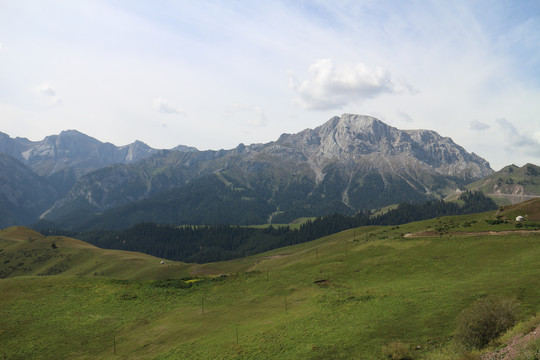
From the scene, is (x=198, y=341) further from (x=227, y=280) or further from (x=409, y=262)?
(x=409, y=262)

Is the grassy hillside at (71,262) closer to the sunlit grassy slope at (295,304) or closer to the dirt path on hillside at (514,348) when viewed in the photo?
the sunlit grassy slope at (295,304)

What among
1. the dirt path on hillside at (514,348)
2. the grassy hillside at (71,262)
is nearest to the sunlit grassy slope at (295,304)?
the dirt path on hillside at (514,348)

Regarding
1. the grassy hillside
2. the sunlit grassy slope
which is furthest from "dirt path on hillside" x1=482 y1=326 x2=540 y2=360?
the grassy hillside

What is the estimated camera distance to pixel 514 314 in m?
32.1

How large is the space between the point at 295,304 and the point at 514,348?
3298cm

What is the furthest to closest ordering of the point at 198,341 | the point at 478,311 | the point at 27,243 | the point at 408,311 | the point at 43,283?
the point at 27,243, the point at 43,283, the point at 198,341, the point at 408,311, the point at 478,311

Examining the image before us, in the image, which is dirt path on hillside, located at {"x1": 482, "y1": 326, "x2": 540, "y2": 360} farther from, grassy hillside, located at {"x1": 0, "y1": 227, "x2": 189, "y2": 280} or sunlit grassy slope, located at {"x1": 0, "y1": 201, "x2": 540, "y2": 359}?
grassy hillside, located at {"x1": 0, "y1": 227, "x2": 189, "y2": 280}

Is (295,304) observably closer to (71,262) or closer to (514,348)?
(514,348)

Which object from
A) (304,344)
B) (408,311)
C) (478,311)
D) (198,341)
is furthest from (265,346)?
(478,311)

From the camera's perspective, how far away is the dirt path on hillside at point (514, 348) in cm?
2483

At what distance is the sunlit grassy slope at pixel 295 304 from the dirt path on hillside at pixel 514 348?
18.7 feet

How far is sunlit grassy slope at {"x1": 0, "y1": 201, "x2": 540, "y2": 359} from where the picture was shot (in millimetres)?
38312

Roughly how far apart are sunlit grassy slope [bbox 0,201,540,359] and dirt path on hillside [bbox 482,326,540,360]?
5.69 metres

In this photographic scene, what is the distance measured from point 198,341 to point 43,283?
2038 inches
